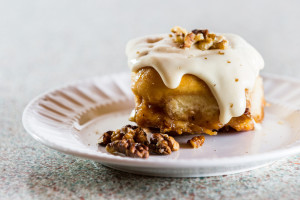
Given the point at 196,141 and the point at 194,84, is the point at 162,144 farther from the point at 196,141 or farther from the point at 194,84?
the point at 194,84

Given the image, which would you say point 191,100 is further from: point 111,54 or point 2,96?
point 111,54

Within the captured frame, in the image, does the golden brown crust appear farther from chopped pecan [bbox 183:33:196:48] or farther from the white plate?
chopped pecan [bbox 183:33:196:48]

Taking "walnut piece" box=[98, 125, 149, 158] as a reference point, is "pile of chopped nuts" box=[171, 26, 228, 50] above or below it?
above

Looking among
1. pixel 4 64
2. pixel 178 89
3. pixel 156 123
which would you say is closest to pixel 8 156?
pixel 156 123

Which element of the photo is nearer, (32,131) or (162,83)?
(32,131)

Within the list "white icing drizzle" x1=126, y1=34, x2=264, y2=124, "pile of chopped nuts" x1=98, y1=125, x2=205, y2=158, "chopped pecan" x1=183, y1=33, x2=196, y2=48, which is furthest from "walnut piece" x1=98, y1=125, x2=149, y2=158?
"chopped pecan" x1=183, y1=33, x2=196, y2=48

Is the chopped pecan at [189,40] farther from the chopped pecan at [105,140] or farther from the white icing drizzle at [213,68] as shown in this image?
the chopped pecan at [105,140]

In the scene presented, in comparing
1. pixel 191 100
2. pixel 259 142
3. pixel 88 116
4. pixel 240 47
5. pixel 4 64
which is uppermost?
pixel 240 47
